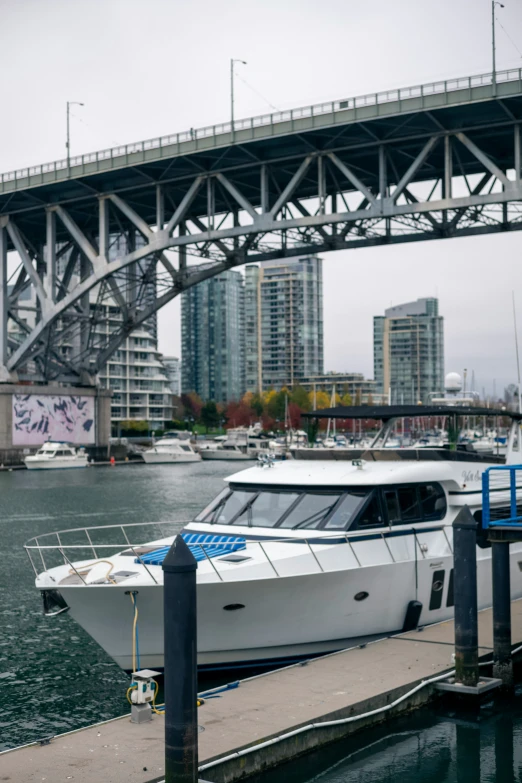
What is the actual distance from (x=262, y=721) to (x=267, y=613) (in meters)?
2.91

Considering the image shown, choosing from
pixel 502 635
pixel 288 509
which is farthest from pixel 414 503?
pixel 502 635

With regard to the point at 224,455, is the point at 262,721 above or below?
above

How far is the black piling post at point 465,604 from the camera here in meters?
12.5

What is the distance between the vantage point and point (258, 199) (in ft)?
196

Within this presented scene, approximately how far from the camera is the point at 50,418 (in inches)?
2928

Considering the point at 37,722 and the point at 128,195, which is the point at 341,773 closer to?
the point at 37,722

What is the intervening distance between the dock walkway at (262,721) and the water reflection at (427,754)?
22cm

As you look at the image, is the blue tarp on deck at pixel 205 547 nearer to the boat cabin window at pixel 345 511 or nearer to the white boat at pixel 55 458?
the boat cabin window at pixel 345 511

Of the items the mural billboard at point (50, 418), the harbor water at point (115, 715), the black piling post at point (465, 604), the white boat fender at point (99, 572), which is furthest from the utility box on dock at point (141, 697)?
the mural billboard at point (50, 418)

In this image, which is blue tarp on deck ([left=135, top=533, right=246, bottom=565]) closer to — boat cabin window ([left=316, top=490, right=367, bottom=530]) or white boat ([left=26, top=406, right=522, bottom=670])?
white boat ([left=26, top=406, right=522, bottom=670])

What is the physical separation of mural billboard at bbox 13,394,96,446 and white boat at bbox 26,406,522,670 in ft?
188

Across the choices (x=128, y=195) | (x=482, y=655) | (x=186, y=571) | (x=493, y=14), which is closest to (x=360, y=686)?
(x=482, y=655)

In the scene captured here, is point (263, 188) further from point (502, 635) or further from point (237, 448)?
point (237, 448)

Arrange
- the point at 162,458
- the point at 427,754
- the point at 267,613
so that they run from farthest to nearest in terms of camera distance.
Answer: the point at 162,458, the point at 267,613, the point at 427,754
